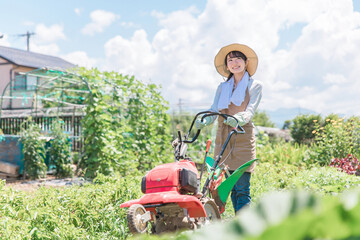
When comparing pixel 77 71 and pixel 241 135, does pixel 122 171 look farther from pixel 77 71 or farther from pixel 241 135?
pixel 241 135

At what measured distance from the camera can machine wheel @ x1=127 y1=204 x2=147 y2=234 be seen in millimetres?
2262

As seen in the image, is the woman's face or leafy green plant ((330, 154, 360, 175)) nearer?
the woman's face

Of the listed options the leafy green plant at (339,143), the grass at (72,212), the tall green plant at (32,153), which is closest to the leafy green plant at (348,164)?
the leafy green plant at (339,143)

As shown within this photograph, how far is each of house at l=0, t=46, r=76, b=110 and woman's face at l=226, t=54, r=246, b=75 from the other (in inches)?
654

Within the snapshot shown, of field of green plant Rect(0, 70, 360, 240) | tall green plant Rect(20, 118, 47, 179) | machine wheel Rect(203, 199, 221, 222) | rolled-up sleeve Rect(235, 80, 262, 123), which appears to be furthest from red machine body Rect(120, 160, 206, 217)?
tall green plant Rect(20, 118, 47, 179)

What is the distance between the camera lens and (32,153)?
7820 mm

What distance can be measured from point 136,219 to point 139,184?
2.32 m

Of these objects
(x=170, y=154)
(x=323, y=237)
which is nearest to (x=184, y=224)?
(x=323, y=237)

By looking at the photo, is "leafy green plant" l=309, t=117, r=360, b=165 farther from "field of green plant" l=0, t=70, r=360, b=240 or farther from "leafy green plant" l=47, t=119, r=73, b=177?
"leafy green plant" l=47, t=119, r=73, b=177

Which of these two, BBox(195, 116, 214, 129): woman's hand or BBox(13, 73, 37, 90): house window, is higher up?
BBox(13, 73, 37, 90): house window

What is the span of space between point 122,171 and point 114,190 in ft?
12.1

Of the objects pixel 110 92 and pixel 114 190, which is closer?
pixel 114 190

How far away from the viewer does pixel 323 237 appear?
21.1 inches

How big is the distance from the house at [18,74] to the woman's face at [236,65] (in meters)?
16.6
